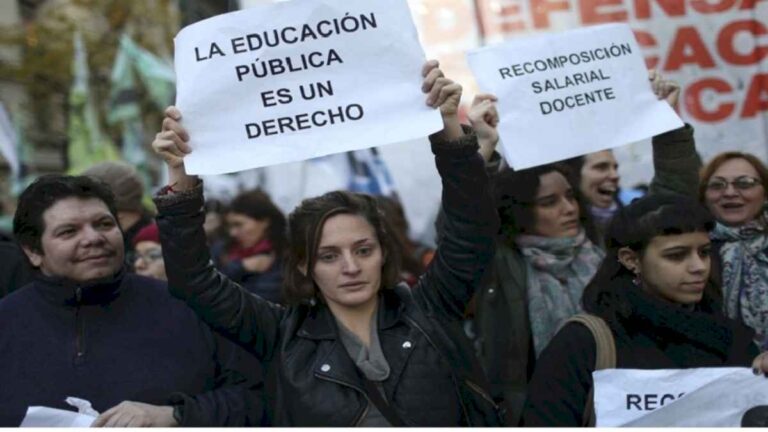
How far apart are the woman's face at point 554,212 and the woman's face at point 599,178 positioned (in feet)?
1.83

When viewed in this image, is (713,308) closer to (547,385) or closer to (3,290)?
(547,385)

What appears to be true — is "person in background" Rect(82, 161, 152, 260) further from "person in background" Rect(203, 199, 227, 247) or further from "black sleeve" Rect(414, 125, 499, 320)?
"black sleeve" Rect(414, 125, 499, 320)

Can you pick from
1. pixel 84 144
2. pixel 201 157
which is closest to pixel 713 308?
pixel 201 157

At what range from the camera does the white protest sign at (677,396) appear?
3150 millimetres

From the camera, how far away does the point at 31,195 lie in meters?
3.63

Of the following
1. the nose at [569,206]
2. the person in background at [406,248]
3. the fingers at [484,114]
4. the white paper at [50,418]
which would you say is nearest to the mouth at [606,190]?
the nose at [569,206]

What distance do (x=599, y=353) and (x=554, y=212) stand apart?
1.11 metres

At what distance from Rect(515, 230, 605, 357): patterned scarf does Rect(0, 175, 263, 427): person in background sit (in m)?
1.06

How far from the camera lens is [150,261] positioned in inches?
193

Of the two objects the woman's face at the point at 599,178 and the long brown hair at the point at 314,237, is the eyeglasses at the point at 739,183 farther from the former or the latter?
the long brown hair at the point at 314,237

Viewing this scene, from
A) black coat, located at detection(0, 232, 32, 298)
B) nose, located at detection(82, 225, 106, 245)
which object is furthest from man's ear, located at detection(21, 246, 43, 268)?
black coat, located at detection(0, 232, 32, 298)

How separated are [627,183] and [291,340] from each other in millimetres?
2511

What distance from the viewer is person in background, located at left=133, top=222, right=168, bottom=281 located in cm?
488

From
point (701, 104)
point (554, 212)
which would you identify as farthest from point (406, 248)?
point (554, 212)
